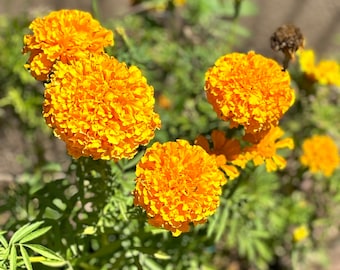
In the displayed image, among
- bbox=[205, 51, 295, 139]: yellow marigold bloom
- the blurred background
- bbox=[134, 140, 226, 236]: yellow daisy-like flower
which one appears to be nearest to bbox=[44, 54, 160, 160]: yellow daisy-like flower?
bbox=[134, 140, 226, 236]: yellow daisy-like flower

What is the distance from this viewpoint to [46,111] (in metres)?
1.28

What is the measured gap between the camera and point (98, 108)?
1248mm

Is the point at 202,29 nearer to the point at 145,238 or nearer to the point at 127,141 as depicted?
the point at 145,238

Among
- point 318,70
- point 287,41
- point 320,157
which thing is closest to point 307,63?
point 318,70

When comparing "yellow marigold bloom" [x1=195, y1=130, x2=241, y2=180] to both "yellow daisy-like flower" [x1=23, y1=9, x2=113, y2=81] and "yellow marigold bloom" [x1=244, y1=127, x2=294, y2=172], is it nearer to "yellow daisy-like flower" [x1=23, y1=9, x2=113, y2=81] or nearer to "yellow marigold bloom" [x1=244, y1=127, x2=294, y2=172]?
"yellow marigold bloom" [x1=244, y1=127, x2=294, y2=172]

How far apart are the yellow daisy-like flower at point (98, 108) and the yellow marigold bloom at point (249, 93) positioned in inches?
6.6

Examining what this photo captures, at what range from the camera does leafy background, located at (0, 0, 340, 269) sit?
158 centimetres

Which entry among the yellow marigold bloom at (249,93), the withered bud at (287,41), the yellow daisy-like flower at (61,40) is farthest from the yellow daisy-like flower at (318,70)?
the yellow daisy-like flower at (61,40)

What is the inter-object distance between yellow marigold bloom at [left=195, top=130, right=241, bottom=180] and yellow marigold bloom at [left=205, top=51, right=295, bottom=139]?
119mm

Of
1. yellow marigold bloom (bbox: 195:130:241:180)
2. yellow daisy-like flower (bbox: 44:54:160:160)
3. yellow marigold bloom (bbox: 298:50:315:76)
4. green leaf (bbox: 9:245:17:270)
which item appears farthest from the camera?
yellow marigold bloom (bbox: 298:50:315:76)

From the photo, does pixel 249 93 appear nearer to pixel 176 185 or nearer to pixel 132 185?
pixel 176 185

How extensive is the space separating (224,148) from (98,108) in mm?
397

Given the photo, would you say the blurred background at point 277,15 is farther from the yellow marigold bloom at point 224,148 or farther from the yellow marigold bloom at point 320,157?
the yellow marigold bloom at point 224,148

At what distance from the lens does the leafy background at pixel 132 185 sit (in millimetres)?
1582
